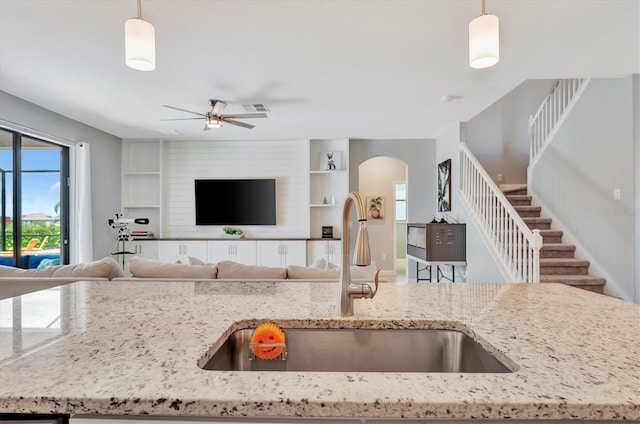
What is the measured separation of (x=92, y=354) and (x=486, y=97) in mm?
4350

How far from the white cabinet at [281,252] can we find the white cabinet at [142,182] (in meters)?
2.02

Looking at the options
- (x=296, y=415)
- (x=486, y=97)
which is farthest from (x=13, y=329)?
(x=486, y=97)

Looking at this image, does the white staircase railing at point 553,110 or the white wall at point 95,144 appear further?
the white staircase railing at point 553,110

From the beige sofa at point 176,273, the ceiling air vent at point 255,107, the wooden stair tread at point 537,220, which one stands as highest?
the ceiling air vent at point 255,107

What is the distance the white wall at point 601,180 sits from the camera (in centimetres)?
361

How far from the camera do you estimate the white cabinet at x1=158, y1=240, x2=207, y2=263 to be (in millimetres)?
6027

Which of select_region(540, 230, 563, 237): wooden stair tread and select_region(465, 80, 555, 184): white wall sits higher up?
select_region(465, 80, 555, 184): white wall

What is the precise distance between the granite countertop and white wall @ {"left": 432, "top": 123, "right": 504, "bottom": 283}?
3.18m

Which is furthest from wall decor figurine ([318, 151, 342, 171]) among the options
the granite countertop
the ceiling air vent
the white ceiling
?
the granite countertop

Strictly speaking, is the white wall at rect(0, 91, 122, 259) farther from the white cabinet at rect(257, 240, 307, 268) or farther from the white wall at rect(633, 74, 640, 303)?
the white wall at rect(633, 74, 640, 303)

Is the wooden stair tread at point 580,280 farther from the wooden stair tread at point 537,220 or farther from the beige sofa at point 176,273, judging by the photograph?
the beige sofa at point 176,273

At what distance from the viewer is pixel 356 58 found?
2984 mm

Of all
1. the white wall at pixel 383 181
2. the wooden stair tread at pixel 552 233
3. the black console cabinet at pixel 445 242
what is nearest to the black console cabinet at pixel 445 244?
the black console cabinet at pixel 445 242

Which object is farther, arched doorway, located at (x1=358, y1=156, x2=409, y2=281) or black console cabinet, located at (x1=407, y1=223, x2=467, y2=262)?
arched doorway, located at (x1=358, y1=156, x2=409, y2=281)
